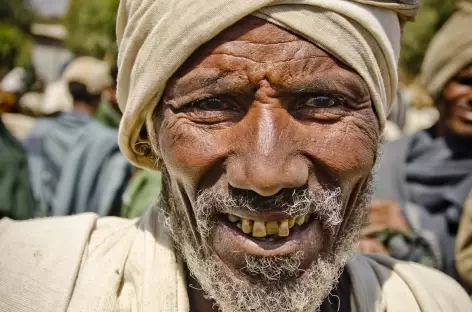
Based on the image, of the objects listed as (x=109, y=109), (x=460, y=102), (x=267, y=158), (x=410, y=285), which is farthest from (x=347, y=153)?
(x=109, y=109)

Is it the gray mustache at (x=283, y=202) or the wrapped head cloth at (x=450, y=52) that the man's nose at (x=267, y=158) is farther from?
the wrapped head cloth at (x=450, y=52)

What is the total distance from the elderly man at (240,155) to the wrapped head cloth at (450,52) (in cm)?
→ 267

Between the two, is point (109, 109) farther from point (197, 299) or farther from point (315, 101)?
point (315, 101)

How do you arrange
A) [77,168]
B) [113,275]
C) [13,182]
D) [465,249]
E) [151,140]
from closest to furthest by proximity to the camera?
1. [113,275]
2. [151,140]
3. [465,249]
4. [13,182]
5. [77,168]

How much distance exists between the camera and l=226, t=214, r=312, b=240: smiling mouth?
1.91m

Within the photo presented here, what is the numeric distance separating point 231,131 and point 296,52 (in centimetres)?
30

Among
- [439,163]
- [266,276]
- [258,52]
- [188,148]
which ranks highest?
[258,52]

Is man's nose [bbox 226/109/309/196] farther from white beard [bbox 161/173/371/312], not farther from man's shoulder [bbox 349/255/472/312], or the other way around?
man's shoulder [bbox 349/255/472/312]

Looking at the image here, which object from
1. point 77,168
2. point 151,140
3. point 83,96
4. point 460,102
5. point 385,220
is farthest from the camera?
point 83,96

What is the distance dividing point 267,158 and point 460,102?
323 centimetres

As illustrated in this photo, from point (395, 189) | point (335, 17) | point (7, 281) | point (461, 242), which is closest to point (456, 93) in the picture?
point (395, 189)

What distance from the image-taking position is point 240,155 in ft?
6.15

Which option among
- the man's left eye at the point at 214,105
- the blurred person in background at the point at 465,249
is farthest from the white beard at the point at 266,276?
the blurred person in background at the point at 465,249

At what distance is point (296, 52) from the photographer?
1.91 meters
